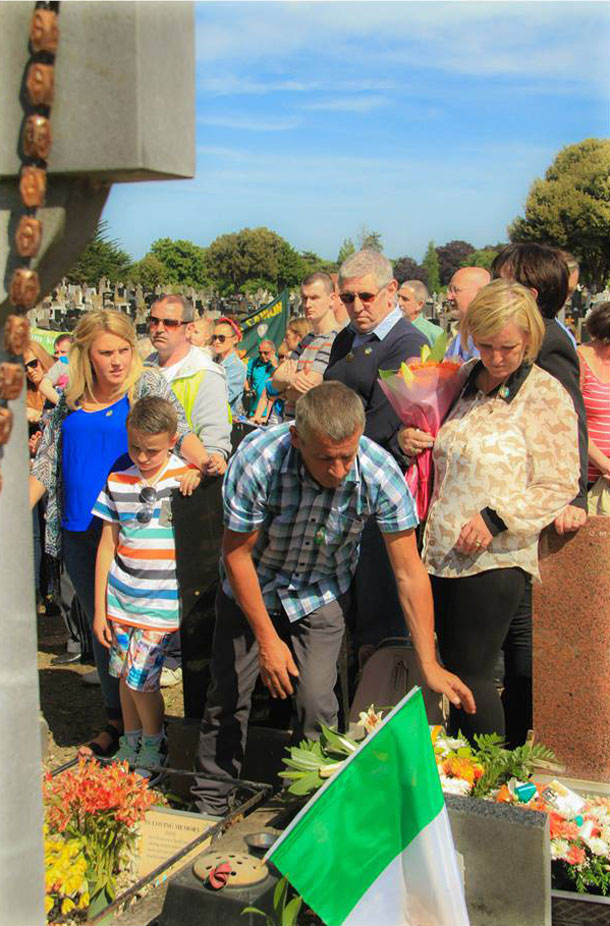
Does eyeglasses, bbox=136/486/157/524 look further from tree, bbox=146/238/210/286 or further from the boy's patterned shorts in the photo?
tree, bbox=146/238/210/286

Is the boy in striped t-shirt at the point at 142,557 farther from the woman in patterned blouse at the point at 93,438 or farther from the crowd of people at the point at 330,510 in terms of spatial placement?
the woman in patterned blouse at the point at 93,438

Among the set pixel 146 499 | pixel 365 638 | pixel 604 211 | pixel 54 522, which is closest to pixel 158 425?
pixel 146 499

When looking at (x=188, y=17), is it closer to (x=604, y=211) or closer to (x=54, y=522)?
(x=54, y=522)

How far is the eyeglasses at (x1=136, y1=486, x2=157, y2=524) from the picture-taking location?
14.1 ft

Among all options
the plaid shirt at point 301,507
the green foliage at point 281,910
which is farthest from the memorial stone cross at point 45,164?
the plaid shirt at point 301,507

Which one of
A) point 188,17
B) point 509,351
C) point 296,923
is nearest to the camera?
point 188,17

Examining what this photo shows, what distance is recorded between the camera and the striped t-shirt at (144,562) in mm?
4281

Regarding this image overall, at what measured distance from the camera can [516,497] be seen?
356 cm

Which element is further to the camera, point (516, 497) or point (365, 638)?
point (365, 638)

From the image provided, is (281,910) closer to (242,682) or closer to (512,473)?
(242,682)

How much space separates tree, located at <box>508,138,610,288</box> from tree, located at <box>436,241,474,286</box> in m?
35.1

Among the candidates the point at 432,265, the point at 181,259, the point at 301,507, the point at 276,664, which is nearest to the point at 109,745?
the point at 276,664

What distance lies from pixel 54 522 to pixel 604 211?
1911 inches

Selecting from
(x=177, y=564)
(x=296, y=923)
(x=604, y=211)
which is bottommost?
(x=296, y=923)
